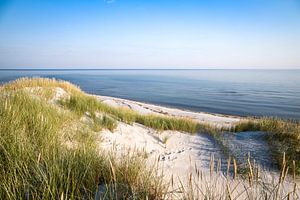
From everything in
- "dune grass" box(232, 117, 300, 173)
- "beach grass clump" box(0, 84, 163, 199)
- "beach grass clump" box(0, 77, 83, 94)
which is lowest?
"dune grass" box(232, 117, 300, 173)

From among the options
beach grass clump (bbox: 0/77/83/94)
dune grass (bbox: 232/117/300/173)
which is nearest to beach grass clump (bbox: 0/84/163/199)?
dune grass (bbox: 232/117/300/173)

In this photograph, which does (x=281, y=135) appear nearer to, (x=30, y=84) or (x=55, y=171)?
(x=55, y=171)

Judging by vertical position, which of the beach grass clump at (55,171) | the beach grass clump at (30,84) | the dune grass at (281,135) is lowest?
the dune grass at (281,135)

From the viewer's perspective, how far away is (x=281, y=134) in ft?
A: 22.6

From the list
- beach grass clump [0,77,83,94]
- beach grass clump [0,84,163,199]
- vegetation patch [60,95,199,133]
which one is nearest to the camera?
beach grass clump [0,84,163,199]

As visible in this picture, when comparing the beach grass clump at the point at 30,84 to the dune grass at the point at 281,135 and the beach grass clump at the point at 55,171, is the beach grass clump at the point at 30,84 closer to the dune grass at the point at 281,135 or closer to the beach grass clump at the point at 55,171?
the beach grass clump at the point at 55,171

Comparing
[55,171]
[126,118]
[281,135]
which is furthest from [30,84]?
[281,135]

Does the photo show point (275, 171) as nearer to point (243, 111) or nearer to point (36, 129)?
point (36, 129)

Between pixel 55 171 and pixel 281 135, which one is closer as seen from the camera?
pixel 55 171

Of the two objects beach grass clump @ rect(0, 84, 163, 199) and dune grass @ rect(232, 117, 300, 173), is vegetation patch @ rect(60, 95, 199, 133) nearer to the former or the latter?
dune grass @ rect(232, 117, 300, 173)

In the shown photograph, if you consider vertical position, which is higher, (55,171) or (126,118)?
(55,171)

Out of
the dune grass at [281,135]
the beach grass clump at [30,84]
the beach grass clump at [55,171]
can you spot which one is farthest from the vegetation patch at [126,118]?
the beach grass clump at [55,171]

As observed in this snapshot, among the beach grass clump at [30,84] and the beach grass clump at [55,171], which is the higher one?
the beach grass clump at [30,84]

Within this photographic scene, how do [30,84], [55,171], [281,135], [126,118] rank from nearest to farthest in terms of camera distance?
1. [55,171]
2. [281,135]
3. [126,118]
4. [30,84]
